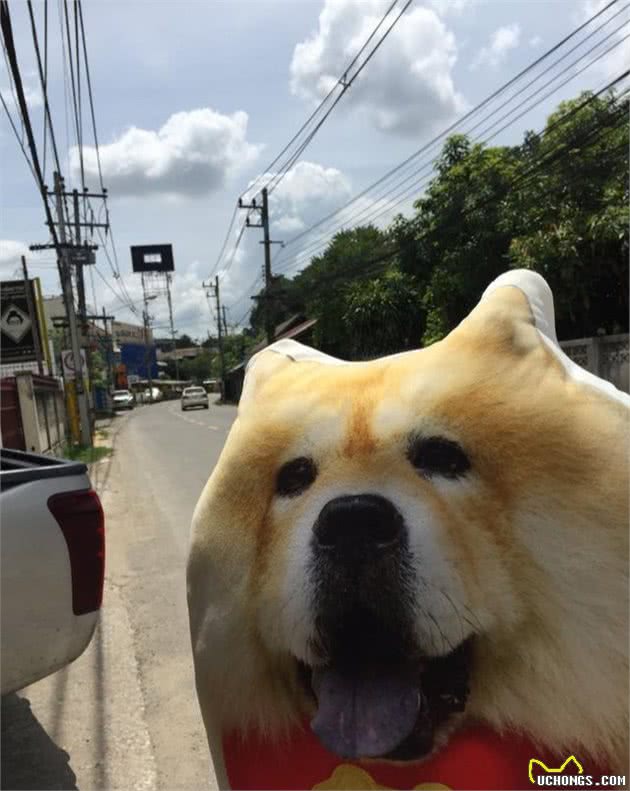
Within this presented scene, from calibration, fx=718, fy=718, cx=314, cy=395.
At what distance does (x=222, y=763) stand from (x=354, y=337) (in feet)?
62.3

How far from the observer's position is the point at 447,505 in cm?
126

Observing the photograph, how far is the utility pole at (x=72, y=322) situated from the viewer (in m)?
17.5

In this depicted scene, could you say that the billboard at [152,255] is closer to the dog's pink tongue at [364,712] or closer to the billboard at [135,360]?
the billboard at [135,360]

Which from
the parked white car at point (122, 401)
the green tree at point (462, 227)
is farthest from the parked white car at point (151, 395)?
the green tree at point (462, 227)

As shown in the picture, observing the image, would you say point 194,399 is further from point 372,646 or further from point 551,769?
point 551,769

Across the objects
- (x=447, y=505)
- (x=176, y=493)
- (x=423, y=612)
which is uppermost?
(x=447, y=505)

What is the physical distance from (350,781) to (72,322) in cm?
1754

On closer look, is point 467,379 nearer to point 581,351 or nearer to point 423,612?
point 423,612

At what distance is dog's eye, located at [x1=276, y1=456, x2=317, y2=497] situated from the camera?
54.5 inches

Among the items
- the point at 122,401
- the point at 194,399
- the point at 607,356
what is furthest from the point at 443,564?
the point at 122,401

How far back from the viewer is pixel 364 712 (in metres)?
1.26

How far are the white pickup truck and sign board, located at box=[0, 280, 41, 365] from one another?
567 inches

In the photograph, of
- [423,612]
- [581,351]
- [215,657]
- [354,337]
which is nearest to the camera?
[423,612]

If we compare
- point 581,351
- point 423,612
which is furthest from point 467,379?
point 581,351
